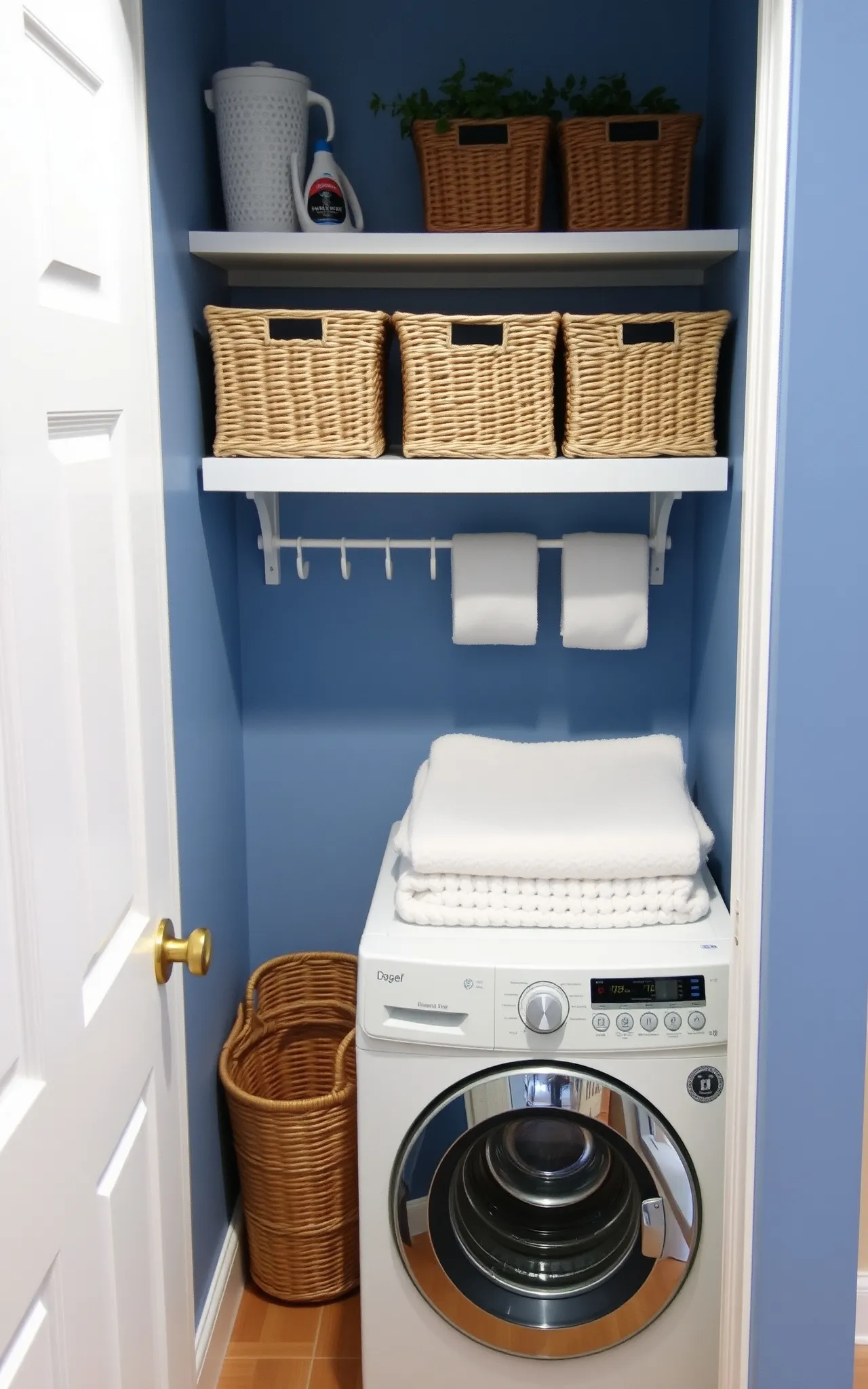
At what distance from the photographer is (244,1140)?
84.4 inches

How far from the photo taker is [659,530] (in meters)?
2.19

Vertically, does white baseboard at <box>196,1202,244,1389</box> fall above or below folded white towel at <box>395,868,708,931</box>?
below

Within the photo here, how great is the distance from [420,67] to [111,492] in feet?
4.27

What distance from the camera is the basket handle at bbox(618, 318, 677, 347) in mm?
1897

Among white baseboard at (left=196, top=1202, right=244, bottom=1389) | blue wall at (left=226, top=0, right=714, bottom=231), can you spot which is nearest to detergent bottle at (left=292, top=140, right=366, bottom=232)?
blue wall at (left=226, top=0, right=714, bottom=231)

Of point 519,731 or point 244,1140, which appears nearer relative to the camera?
point 244,1140

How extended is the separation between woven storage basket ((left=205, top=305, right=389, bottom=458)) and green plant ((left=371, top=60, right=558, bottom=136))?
350 mm

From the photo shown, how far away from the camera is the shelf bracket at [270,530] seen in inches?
85.9

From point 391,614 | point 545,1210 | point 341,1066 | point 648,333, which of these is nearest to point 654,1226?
point 545,1210

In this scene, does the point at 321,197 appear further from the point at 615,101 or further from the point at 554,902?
the point at 554,902

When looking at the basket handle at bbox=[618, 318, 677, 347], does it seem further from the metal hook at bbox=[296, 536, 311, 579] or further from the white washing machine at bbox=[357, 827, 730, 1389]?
the white washing machine at bbox=[357, 827, 730, 1389]

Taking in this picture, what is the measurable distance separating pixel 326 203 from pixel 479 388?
15.8 inches

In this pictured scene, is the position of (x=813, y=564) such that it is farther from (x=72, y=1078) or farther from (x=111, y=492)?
(x=72, y=1078)

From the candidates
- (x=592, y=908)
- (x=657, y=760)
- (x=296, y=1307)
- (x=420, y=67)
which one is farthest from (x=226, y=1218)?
(x=420, y=67)
